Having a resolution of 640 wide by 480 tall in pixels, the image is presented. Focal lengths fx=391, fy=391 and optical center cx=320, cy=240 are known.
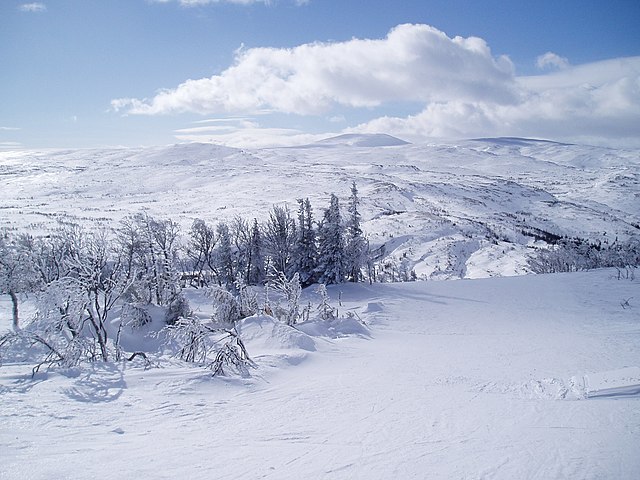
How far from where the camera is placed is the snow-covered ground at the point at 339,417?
22.6 feet

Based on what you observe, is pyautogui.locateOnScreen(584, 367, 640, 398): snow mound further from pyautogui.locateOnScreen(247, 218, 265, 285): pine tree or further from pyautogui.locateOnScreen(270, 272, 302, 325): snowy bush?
pyautogui.locateOnScreen(247, 218, 265, 285): pine tree

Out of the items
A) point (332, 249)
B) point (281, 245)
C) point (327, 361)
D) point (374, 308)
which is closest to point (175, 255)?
point (281, 245)

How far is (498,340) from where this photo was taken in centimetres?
2031

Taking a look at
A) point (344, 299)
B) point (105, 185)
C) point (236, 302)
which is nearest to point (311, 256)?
point (344, 299)

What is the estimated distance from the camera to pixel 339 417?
368 inches

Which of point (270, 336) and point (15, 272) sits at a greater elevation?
point (15, 272)

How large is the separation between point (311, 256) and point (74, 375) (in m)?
29.8

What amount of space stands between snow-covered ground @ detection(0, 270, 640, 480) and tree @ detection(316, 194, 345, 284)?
830 inches

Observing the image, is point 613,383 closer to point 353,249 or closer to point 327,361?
point 327,361

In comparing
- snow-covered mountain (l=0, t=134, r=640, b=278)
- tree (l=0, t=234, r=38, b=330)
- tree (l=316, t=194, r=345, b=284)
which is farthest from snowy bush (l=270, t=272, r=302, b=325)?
snow-covered mountain (l=0, t=134, r=640, b=278)

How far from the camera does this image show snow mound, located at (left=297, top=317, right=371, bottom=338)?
2139 cm

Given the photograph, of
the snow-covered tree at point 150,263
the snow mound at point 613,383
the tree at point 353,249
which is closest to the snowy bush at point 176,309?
the snow-covered tree at point 150,263

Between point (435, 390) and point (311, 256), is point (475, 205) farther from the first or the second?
point (435, 390)

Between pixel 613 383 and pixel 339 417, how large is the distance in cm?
802
